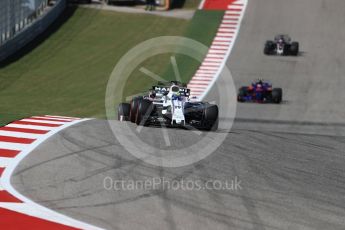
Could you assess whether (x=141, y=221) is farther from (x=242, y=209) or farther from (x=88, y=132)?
(x=88, y=132)

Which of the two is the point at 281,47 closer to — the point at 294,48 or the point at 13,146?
the point at 294,48

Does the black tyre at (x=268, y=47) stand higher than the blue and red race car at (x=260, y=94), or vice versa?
the black tyre at (x=268, y=47)

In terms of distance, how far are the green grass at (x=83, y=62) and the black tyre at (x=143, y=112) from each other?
638cm

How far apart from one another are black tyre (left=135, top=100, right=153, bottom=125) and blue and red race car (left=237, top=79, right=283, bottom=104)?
41.6ft

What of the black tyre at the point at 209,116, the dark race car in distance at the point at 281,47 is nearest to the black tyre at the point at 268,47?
the dark race car in distance at the point at 281,47

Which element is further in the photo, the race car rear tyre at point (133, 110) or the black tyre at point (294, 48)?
the black tyre at point (294, 48)

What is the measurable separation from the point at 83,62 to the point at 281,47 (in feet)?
36.7

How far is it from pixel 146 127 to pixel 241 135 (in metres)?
2.73

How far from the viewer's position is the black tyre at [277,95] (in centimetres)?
3347

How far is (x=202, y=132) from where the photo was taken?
70.4ft

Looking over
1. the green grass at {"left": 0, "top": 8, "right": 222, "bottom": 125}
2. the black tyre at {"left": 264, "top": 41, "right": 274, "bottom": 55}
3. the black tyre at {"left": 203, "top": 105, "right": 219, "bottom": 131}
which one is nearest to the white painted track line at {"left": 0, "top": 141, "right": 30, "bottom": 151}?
the black tyre at {"left": 203, "top": 105, "right": 219, "bottom": 131}

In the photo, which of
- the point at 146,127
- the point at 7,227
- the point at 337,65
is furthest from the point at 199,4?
the point at 7,227

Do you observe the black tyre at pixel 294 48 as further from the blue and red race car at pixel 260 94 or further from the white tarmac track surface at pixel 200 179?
the white tarmac track surface at pixel 200 179

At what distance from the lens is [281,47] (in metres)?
42.7
